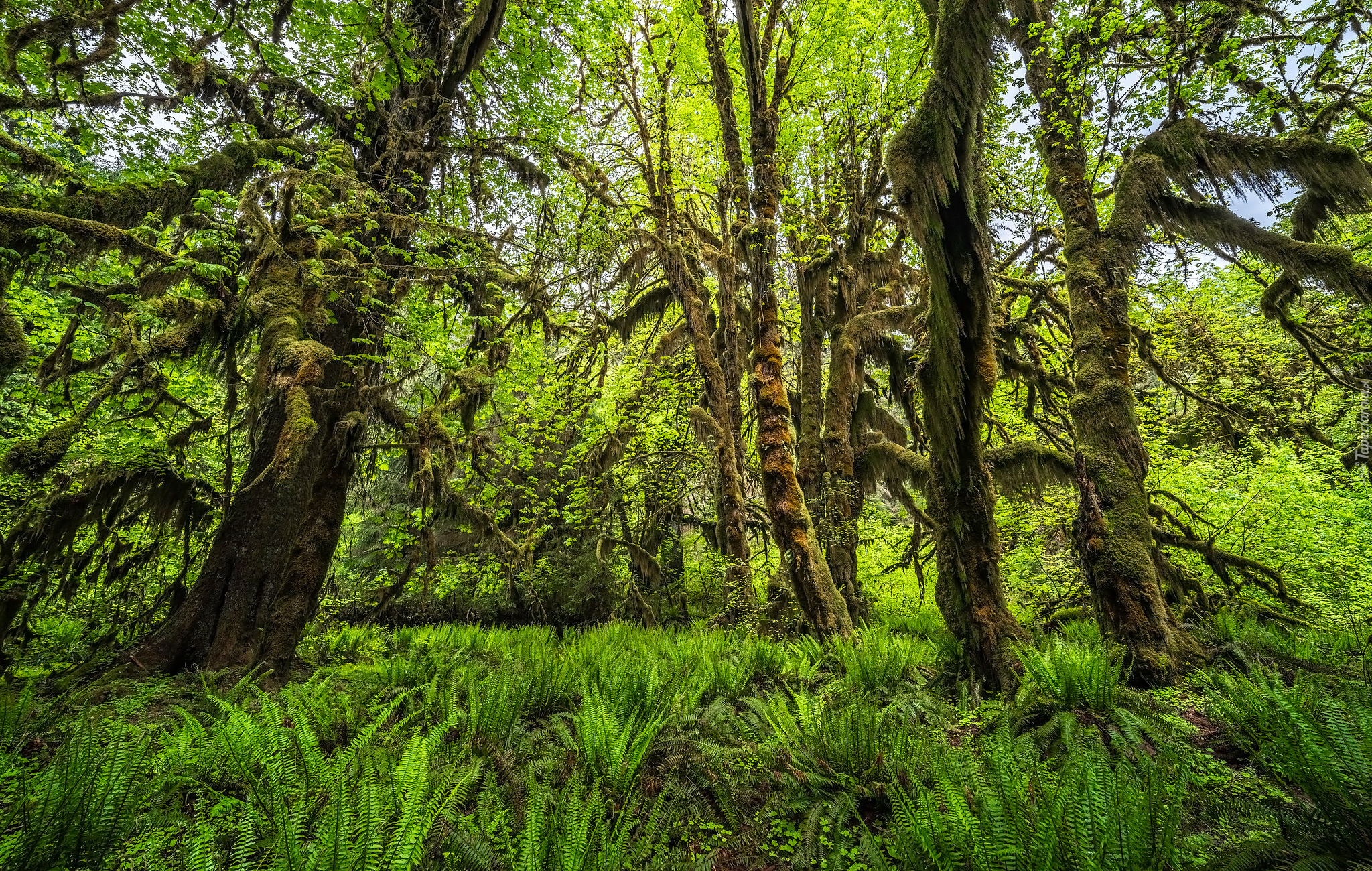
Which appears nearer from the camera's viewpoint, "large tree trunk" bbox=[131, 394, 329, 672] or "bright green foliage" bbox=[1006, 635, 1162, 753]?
"bright green foliage" bbox=[1006, 635, 1162, 753]

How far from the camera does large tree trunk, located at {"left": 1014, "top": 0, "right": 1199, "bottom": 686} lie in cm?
404

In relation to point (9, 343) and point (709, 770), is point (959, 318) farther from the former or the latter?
point (9, 343)

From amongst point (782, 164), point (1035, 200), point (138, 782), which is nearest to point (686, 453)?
point (782, 164)

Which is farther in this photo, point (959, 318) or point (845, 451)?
point (845, 451)

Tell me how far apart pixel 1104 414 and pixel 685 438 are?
6.42 m

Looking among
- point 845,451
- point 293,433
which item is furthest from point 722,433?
point 293,433

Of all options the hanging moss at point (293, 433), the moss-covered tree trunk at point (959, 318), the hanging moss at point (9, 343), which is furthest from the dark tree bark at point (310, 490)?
the moss-covered tree trunk at point (959, 318)

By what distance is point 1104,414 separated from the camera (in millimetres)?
4645

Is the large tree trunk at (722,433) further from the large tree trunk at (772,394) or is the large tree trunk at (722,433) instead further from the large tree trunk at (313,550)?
the large tree trunk at (313,550)

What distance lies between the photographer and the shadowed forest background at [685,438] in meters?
2.30

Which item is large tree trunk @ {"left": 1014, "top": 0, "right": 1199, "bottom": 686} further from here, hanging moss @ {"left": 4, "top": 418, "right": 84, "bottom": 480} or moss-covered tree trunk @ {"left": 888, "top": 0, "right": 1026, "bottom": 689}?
hanging moss @ {"left": 4, "top": 418, "right": 84, "bottom": 480}

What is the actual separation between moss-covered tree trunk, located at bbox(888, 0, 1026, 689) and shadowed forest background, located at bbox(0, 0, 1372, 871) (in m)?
0.03

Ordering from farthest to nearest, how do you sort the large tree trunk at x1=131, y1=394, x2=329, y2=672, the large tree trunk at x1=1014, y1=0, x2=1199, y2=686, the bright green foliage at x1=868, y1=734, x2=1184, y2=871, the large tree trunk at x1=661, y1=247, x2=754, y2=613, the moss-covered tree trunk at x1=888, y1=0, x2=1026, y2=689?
the large tree trunk at x1=661, y1=247, x2=754, y2=613 → the large tree trunk at x1=131, y1=394, x2=329, y2=672 → the large tree trunk at x1=1014, y1=0, x2=1199, y2=686 → the moss-covered tree trunk at x1=888, y1=0, x2=1026, y2=689 → the bright green foliage at x1=868, y1=734, x2=1184, y2=871

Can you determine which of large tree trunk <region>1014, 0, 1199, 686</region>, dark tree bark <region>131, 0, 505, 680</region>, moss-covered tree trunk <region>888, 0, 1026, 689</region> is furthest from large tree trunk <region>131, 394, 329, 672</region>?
large tree trunk <region>1014, 0, 1199, 686</region>
